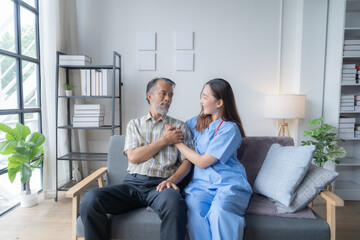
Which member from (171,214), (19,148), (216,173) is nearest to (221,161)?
(216,173)

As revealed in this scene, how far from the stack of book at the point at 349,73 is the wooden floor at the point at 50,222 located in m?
1.44

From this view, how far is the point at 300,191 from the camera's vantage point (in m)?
1.67

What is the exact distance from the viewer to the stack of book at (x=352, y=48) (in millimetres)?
2988

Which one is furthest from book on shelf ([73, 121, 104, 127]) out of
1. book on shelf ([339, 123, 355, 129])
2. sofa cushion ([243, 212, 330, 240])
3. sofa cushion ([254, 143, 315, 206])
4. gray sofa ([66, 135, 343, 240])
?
book on shelf ([339, 123, 355, 129])

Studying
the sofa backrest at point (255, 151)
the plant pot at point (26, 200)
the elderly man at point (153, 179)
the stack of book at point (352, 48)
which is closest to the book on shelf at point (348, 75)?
the stack of book at point (352, 48)

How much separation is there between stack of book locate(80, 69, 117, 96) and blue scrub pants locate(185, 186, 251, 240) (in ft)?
6.01

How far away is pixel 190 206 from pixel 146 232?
0.31 metres

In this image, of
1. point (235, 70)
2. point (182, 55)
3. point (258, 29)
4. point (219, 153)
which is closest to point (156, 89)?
point (219, 153)

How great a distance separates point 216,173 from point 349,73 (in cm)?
242

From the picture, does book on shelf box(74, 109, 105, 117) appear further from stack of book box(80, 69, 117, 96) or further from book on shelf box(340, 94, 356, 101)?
book on shelf box(340, 94, 356, 101)

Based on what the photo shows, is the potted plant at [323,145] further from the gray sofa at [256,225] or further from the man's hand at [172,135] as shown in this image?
the man's hand at [172,135]

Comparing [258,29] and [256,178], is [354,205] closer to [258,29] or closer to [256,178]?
[256,178]

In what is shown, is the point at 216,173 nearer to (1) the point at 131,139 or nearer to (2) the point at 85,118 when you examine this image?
(1) the point at 131,139

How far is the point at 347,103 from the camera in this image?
9.99 ft
